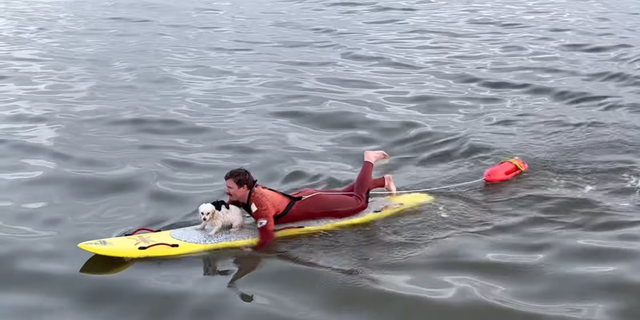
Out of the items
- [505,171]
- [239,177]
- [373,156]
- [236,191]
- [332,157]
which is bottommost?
[332,157]

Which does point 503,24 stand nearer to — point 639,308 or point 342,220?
point 342,220

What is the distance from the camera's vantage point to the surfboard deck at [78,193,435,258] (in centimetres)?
710

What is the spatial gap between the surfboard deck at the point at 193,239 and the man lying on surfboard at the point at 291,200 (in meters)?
0.09

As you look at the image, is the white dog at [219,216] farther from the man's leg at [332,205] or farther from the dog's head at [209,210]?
the man's leg at [332,205]

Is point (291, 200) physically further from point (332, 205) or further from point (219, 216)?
point (219, 216)

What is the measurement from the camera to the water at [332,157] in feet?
20.7

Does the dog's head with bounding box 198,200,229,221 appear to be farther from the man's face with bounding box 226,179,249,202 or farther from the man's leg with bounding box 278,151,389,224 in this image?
the man's leg with bounding box 278,151,389,224

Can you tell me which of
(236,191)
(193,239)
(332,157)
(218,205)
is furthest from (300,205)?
(332,157)

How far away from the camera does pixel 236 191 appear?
297 inches

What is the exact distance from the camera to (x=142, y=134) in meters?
11.9

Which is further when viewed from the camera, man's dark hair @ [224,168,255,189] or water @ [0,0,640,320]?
man's dark hair @ [224,168,255,189]

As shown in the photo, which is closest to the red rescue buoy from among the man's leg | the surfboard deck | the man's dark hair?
the surfboard deck

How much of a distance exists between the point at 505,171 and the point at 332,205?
2.57 m

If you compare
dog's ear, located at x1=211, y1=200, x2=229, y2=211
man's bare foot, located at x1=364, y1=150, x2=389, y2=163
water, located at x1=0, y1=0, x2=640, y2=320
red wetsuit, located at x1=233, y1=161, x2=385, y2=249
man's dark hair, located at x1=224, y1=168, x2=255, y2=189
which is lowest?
water, located at x1=0, y1=0, x2=640, y2=320
